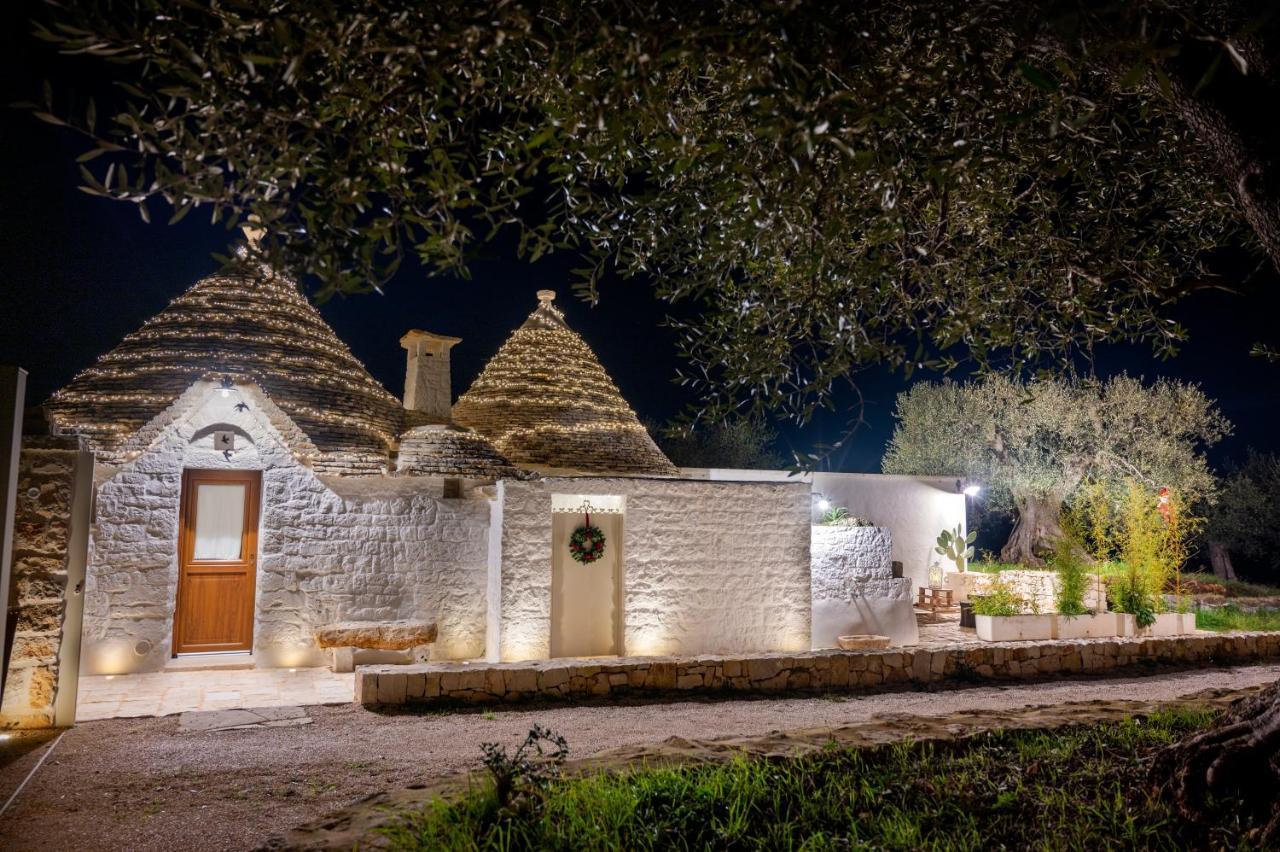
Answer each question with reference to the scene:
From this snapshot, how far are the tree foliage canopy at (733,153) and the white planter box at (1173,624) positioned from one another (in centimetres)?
942

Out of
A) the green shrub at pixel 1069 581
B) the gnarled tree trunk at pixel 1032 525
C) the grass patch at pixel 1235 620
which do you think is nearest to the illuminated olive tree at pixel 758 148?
the green shrub at pixel 1069 581

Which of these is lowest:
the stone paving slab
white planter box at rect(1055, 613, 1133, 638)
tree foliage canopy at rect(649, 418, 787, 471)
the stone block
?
the stone paving slab

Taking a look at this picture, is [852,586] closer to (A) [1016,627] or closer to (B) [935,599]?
(A) [1016,627]

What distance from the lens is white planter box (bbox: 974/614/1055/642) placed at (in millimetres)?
12914

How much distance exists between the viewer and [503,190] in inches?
193

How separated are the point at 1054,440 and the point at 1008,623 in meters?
14.3

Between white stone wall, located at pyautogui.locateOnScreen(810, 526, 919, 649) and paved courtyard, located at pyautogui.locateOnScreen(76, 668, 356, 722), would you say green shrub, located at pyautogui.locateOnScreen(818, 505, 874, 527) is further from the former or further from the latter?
paved courtyard, located at pyautogui.locateOnScreen(76, 668, 356, 722)

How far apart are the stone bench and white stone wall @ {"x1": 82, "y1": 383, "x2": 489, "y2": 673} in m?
0.36

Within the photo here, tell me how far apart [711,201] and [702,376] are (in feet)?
4.69

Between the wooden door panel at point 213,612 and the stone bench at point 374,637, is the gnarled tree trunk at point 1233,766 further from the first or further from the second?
the wooden door panel at point 213,612

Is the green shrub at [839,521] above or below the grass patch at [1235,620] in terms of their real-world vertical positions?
above

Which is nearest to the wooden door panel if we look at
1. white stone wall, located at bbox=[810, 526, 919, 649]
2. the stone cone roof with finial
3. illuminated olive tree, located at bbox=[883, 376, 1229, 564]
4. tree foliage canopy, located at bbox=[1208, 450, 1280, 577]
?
the stone cone roof with finial

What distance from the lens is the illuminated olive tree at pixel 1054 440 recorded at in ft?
78.3

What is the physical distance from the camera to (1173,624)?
14188 mm
